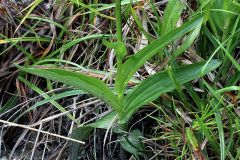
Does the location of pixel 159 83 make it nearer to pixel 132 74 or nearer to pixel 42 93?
pixel 132 74

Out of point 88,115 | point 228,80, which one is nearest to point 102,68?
point 88,115

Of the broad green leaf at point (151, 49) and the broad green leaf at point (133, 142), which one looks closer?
the broad green leaf at point (151, 49)

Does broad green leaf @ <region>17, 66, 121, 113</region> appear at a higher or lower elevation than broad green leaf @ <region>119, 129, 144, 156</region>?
higher

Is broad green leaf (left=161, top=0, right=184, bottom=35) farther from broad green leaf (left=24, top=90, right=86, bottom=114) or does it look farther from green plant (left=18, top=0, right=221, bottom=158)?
broad green leaf (left=24, top=90, right=86, bottom=114)

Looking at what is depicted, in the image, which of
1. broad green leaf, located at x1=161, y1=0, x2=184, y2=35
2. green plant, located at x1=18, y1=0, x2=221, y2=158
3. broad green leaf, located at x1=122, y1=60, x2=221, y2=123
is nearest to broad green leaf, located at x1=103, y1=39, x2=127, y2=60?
green plant, located at x1=18, y1=0, x2=221, y2=158

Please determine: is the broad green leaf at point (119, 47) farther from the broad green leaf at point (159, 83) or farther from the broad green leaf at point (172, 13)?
the broad green leaf at point (172, 13)

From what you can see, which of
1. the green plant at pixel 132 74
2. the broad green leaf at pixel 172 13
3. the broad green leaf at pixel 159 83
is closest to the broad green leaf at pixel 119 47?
the green plant at pixel 132 74
